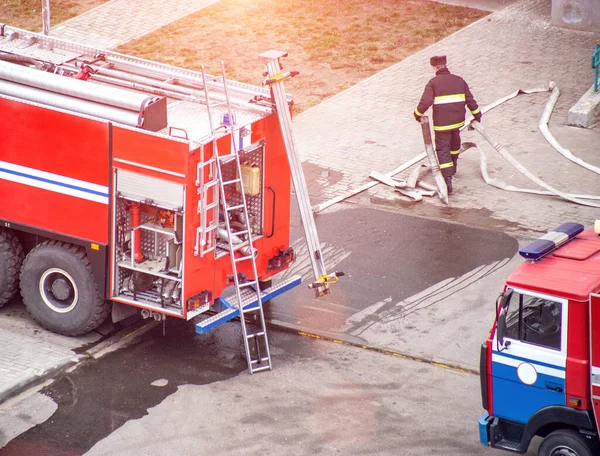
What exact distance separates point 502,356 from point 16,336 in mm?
5272

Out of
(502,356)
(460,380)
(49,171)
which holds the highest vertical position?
(49,171)

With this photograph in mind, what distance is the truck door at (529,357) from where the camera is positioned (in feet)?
27.4

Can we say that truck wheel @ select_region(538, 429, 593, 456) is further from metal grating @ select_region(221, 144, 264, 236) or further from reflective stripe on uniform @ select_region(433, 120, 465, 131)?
reflective stripe on uniform @ select_region(433, 120, 465, 131)

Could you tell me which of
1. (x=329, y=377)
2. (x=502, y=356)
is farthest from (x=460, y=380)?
(x=502, y=356)

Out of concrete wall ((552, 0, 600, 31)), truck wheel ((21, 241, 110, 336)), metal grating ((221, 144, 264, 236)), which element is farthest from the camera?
concrete wall ((552, 0, 600, 31))

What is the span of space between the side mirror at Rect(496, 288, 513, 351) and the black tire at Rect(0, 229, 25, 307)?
5.49m

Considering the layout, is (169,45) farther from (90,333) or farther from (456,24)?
(90,333)

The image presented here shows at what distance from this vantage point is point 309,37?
21547mm

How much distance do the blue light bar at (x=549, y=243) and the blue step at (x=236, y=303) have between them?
3.19 metres

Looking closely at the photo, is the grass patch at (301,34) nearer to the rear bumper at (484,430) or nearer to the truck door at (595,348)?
the rear bumper at (484,430)

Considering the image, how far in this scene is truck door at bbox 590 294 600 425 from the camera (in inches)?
317

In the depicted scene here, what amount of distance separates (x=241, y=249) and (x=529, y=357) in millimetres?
3620

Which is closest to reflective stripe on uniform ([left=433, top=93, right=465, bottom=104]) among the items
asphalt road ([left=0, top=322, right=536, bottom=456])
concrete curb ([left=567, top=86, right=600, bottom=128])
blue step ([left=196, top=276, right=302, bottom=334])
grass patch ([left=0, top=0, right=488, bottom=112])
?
concrete curb ([left=567, top=86, right=600, bottom=128])

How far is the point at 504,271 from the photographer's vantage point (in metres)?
12.8
